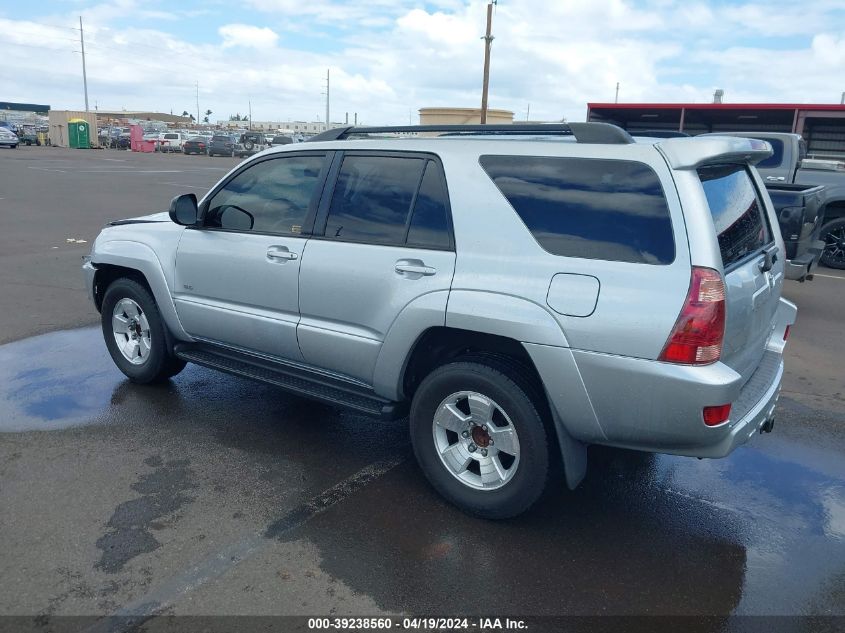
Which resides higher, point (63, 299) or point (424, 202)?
point (424, 202)

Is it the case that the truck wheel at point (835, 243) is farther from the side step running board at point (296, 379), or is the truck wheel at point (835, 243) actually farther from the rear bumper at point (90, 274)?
the rear bumper at point (90, 274)

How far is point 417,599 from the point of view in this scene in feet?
9.83

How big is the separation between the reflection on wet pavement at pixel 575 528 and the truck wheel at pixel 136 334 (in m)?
0.28

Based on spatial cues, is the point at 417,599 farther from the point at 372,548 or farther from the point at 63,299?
the point at 63,299

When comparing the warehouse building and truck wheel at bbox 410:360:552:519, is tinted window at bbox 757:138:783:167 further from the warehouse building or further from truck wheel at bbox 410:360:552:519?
truck wheel at bbox 410:360:552:519

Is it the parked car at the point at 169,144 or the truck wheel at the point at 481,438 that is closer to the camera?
the truck wheel at the point at 481,438

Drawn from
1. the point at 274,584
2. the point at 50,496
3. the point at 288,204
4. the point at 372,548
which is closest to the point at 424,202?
the point at 288,204

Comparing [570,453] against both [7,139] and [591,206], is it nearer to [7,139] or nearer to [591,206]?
[591,206]

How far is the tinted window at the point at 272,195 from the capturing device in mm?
4305

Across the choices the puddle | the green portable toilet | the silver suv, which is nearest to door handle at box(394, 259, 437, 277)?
the silver suv

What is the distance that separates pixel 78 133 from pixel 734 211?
183 ft

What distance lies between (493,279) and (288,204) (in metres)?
1.60

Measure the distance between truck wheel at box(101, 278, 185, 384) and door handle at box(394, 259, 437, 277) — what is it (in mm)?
2187

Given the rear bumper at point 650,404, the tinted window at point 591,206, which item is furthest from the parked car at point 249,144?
the rear bumper at point 650,404
